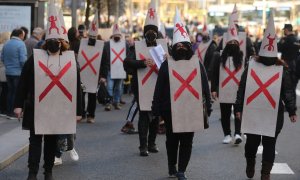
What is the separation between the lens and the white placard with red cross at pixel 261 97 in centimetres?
933

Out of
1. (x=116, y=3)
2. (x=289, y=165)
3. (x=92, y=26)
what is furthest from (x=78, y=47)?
(x=116, y=3)

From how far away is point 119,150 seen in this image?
12188mm

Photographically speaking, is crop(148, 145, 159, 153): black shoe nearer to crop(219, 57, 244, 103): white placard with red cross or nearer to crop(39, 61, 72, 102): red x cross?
crop(219, 57, 244, 103): white placard with red cross

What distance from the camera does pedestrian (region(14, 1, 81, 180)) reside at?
9023 mm

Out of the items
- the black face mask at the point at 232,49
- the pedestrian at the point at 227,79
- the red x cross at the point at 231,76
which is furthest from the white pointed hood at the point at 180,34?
the red x cross at the point at 231,76

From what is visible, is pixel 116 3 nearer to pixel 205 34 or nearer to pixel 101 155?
pixel 205 34

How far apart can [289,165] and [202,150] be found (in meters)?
1.75

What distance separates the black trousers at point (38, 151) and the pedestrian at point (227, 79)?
4.01 meters

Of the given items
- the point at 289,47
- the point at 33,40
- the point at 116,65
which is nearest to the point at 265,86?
the point at 33,40

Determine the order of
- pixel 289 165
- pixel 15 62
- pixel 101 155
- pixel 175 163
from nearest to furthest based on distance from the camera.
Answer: pixel 175 163 < pixel 289 165 < pixel 101 155 < pixel 15 62

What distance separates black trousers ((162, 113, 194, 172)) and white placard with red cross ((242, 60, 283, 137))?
2.15ft

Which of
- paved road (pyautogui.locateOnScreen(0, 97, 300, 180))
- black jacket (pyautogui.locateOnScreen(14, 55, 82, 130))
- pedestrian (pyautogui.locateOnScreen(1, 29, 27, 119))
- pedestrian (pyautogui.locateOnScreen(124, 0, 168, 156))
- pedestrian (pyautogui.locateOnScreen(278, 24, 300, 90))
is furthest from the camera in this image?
pedestrian (pyautogui.locateOnScreen(278, 24, 300, 90))

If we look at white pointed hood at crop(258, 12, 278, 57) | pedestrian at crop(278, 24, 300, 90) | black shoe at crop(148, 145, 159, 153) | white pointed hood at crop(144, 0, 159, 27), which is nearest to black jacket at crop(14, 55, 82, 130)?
white pointed hood at crop(258, 12, 278, 57)

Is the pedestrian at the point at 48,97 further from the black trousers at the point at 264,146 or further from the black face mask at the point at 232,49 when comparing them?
the black face mask at the point at 232,49
